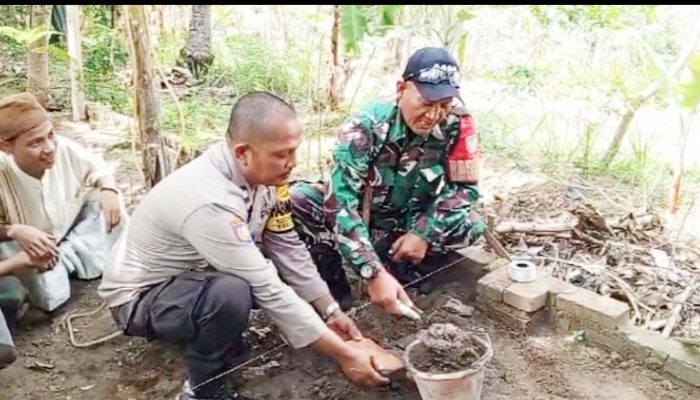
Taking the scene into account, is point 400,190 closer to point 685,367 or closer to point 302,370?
point 302,370

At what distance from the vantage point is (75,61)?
15.7 feet

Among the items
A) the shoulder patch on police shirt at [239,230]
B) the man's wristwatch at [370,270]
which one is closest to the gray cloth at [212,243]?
the shoulder patch on police shirt at [239,230]

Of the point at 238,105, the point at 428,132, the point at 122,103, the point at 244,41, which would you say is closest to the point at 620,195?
the point at 428,132

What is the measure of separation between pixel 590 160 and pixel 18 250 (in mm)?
3161

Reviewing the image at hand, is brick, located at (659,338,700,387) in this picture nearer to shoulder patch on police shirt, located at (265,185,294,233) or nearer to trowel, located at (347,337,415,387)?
trowel, located at (347,337,415,387)

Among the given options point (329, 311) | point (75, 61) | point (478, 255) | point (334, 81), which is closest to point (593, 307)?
point (478, 255)

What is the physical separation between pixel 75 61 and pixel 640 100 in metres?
3.67

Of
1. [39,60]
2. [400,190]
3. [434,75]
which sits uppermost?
[434,75]

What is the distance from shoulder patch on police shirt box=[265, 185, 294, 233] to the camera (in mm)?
2205

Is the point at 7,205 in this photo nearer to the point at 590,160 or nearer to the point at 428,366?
the point at 428,366

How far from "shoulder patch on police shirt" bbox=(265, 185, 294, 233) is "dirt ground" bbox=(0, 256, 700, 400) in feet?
1.52

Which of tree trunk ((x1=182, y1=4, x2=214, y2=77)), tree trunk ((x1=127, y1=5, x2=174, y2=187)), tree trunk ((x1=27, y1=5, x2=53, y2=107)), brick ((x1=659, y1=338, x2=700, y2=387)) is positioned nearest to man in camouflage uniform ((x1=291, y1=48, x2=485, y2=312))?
brick ((x1=659, y1=338, x2=700, y2=387))

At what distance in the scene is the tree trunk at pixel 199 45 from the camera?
669cm

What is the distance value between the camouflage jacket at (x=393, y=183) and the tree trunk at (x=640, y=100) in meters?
1.67
